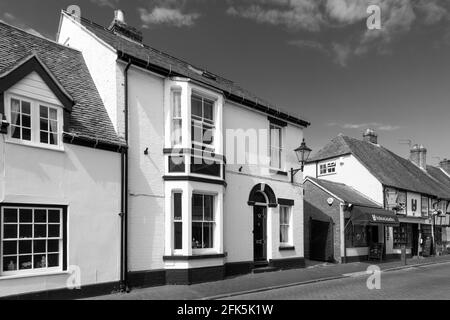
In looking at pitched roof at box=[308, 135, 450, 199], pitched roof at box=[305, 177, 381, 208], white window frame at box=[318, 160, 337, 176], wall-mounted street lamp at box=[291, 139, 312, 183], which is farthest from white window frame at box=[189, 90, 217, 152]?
white window frame at box=[318, 160, 337, 176]

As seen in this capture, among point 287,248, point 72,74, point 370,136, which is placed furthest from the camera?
point 370,136

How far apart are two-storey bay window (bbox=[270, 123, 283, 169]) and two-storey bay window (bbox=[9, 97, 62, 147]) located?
31.9 ft

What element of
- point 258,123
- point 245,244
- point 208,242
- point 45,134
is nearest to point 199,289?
point 208,242

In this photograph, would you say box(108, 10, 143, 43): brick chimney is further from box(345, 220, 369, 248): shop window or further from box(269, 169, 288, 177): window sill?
box(345, 220, 369, 248): shop window

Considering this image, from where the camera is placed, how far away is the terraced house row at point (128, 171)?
35.1ft

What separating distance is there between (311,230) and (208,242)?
10476 mm

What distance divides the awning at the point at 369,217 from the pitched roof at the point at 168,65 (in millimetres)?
5948

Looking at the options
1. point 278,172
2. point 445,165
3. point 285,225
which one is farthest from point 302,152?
point 445,165

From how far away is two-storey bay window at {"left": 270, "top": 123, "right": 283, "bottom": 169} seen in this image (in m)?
18.8

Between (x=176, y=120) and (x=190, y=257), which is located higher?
(x=176, y=120)

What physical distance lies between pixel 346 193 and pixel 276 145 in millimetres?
8377

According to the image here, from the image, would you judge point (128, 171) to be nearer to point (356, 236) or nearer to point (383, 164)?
point (356, 236)

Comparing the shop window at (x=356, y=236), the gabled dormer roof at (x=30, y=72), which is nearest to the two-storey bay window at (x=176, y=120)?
the gabled dormer roof at (x=30, y=72)

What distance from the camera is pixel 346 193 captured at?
25.4m
